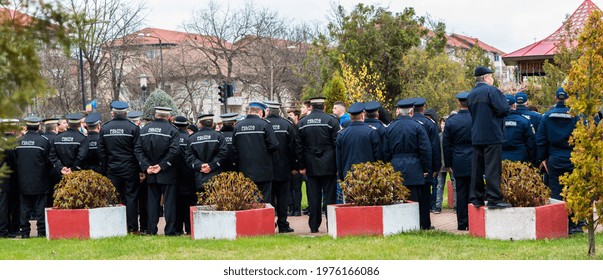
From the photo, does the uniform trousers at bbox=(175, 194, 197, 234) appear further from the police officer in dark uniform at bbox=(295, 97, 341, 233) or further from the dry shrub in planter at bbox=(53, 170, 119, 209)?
the police officer in dark uniform at bbox=(295, 97, 341, 233)

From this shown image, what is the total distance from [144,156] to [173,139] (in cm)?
54

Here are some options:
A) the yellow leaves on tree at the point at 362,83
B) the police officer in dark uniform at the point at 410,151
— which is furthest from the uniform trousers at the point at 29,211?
the yellow leaves on tree at the point at 362,83

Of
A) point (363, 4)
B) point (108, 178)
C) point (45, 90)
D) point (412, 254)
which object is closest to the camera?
point (45, 90)

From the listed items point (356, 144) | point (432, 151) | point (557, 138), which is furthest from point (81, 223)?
point (557, 138)

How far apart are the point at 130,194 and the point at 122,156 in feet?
2.13

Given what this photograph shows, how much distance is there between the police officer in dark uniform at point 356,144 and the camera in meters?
11.9

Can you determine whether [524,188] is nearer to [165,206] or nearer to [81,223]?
[165,206]

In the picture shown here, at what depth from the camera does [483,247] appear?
9.50m

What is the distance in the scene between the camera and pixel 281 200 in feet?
42.5

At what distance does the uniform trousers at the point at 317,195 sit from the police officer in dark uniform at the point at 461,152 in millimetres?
1934

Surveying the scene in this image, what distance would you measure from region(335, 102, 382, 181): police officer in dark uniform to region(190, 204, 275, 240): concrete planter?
4.95ft

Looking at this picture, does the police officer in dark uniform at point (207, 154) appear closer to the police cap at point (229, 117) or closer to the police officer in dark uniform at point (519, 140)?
the police cap at point (229, 117)
